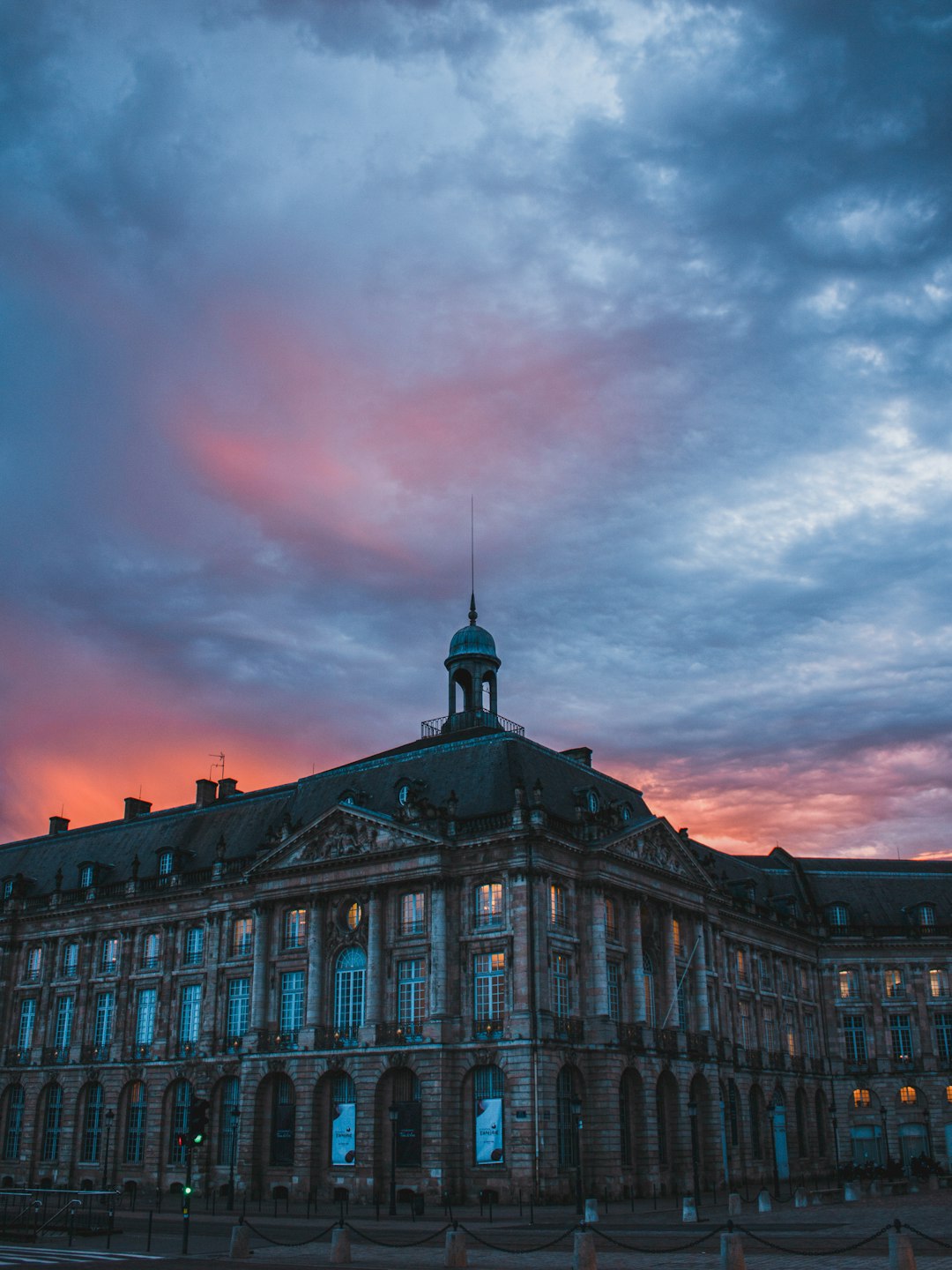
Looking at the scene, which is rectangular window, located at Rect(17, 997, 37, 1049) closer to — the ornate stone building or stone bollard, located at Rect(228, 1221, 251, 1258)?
the ornate stone building

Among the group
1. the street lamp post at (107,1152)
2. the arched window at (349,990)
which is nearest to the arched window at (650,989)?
the arched window at (349,990)

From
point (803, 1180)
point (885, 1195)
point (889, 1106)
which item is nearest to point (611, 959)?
point (885, 1195)

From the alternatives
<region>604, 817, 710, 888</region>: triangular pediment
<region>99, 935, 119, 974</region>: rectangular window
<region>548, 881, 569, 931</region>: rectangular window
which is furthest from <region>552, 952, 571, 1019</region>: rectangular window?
<region>99, 935, 119, 974</region>: rectangular window

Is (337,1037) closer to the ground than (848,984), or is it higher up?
closer to the ground

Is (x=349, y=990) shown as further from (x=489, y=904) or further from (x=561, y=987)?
(x=561, y=987)

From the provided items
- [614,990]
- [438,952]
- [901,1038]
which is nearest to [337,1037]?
[438,952]

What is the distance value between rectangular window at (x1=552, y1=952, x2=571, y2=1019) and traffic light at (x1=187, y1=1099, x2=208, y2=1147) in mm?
26456

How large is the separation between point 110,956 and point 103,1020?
349cm

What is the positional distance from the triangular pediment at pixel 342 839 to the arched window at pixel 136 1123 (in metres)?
15.4

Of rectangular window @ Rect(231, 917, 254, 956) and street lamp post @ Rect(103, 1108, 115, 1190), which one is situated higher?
rectangular window @ Rect(231, 917, 254, 956)

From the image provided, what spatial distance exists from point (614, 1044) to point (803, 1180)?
76.6 ft

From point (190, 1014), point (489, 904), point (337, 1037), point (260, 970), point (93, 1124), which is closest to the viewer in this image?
point (489, 904)

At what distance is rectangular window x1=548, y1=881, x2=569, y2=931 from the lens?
176 ft

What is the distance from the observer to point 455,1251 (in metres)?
26.8
